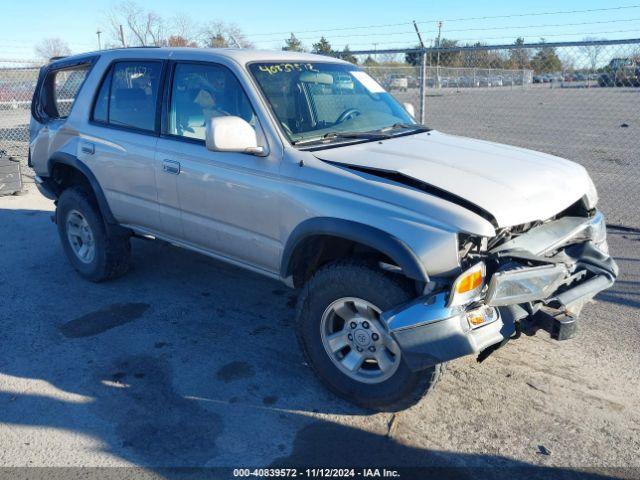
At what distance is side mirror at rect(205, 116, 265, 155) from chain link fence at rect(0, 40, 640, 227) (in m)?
4.58

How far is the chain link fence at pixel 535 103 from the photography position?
8.38 meters

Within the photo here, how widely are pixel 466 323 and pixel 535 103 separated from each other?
961 inches

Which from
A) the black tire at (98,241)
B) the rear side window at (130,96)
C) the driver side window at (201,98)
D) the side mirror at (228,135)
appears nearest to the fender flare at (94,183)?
the black tire at (98,241)

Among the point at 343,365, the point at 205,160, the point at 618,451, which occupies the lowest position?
the point at 618,451

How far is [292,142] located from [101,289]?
2619mm

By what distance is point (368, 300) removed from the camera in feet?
10.4

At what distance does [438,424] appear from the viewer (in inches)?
127

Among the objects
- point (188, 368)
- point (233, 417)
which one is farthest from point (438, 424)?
point (188, 368)

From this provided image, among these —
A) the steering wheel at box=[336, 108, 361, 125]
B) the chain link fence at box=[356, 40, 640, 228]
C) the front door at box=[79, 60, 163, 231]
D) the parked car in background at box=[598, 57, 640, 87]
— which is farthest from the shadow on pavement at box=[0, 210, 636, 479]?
the parked car in background at box=[598, 57, 640, 87]

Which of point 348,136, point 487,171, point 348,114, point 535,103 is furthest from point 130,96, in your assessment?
point 535,103

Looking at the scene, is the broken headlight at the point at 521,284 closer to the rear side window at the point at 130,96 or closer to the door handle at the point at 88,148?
the rear side window at the point at 130,96

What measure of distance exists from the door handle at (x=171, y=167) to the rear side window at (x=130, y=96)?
36 cm

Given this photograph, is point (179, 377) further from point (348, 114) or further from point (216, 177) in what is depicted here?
point (348, 114)

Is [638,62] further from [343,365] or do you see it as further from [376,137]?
[343,365]
